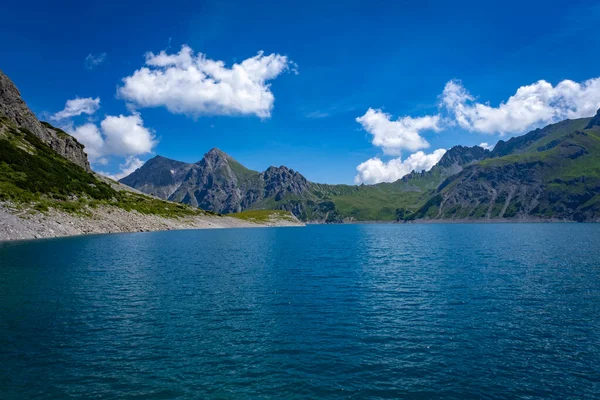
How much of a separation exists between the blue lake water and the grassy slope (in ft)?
295

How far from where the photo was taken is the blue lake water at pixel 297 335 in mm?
18375

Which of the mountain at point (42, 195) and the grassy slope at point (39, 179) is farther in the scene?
the grassy slope at point (39, 179)

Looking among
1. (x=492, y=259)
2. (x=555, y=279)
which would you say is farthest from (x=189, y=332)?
(x=492, y=259)

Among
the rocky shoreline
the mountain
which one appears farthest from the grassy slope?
Result: the rocky shoreline

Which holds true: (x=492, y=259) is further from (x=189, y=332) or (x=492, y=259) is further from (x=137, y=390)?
(x=137, y=390)

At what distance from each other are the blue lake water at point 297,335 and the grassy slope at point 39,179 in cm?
8993

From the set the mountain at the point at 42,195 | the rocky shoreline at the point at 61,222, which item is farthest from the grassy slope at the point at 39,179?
the rocky shoreline at the point at 61,222

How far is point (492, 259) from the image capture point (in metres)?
69.6

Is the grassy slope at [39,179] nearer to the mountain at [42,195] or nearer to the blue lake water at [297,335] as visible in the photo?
the mountain at [42,195]

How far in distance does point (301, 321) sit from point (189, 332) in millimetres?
9247

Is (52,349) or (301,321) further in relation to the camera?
(301,321)

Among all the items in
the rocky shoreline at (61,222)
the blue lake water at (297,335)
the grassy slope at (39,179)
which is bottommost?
the blue lake water at (297,335)

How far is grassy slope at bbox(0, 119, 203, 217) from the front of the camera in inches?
4671

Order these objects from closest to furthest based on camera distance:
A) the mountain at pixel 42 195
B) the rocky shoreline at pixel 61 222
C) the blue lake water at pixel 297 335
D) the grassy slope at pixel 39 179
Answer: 1. the blue lake water at pixel 297 335
2. the rocky shoreline at pixel 61 222
3. the mountain at pixel 42 195
4. the grassy slope at pixel 39 179
